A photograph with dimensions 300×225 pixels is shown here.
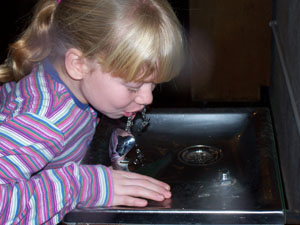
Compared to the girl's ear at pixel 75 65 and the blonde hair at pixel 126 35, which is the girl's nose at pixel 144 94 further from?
the girl's ear at pixel 75 65

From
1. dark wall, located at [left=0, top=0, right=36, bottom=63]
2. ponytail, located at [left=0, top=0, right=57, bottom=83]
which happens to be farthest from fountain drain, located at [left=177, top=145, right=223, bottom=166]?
dark wall, located at [left=0, top=0, right=36, bottom=63]

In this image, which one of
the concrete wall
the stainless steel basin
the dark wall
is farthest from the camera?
the dark wall

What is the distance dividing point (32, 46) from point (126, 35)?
13.6 inches

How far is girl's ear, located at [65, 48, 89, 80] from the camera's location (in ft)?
3.27

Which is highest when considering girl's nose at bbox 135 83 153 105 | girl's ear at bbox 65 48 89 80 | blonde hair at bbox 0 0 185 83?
blonde hair at bbox 0 0 185 83

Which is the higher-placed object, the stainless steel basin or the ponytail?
the ponytail

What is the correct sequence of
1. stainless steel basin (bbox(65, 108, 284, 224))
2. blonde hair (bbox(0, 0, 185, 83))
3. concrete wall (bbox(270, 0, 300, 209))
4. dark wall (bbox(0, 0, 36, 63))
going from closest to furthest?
stainless steel basin (bbox(65, 108, 284, 224))
blonde hair (bbox(0, 0, 185, 83))
concrete wall (bbox(270, 0, 300, 209))
dark wall (bbox(0, 0, 36, 63))

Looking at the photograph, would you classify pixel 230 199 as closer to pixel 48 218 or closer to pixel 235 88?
pixel 48 218

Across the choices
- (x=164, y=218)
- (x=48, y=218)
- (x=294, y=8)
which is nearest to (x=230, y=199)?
(x=164, y=218)

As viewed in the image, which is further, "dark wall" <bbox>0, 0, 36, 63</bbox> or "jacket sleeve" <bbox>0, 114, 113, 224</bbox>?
"dark wall" <bbox>0, 0, 36, 63</bbox>

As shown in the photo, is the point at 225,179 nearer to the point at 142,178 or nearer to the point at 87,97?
the point at 142,178

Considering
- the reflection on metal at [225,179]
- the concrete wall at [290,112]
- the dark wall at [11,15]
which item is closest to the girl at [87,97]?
the reflection on metal at [225,179]

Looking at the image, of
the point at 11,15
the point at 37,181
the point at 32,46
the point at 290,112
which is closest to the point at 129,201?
the point at 37,181

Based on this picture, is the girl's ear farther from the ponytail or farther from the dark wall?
the dark wall
